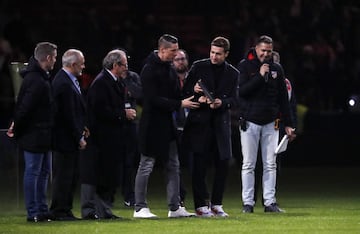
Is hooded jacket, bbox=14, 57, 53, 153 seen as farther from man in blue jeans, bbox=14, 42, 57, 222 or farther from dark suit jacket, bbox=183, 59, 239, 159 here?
dark suit jacket, bbox=183, 59, 239, 159

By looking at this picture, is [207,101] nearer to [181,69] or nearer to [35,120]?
[35,120]

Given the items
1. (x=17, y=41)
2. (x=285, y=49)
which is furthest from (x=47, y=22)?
(x=285, y=49)

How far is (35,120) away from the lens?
1402 centimetres

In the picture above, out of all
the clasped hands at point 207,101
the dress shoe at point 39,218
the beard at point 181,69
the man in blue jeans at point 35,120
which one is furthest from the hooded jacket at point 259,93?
the dress shoe at point 39,218

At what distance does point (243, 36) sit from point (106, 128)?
12345 mm

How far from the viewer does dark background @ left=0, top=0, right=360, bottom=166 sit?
24.0m

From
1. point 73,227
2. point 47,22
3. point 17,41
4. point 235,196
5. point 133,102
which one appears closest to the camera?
point 73,227

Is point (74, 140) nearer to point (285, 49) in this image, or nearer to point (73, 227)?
point (73, 227)

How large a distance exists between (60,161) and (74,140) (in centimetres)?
31

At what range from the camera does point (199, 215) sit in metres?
14.8

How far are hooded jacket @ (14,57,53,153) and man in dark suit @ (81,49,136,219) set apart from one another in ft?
1.89

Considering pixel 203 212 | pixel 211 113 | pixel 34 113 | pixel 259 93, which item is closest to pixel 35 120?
pixel 34 113

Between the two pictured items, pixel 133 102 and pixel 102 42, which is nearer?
pixel 133 102

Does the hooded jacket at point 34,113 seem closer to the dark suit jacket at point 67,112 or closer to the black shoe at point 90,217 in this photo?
the dark suit jacket at point 67,112
